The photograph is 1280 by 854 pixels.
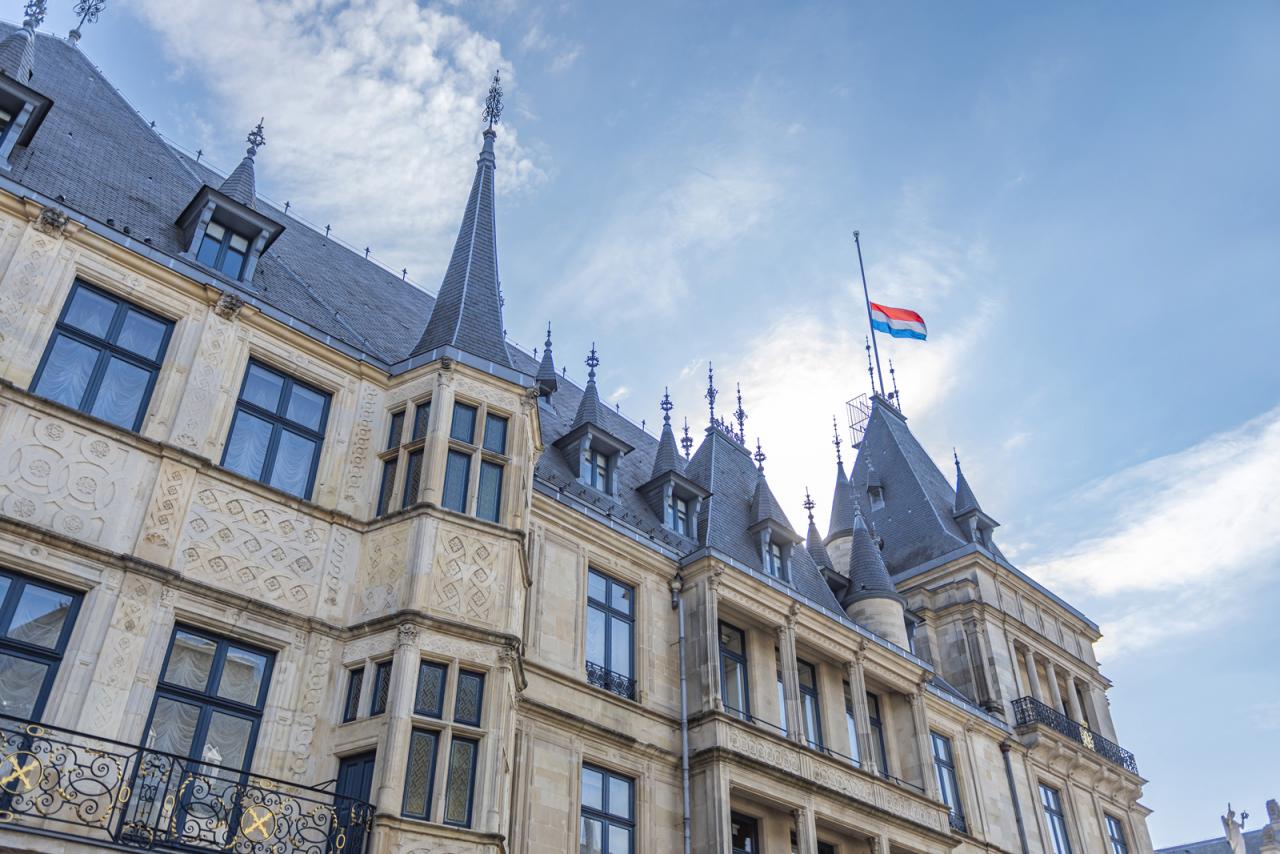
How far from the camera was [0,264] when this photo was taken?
13734 millimetres

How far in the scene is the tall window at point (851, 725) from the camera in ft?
71.5

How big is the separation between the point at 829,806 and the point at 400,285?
1415 cm

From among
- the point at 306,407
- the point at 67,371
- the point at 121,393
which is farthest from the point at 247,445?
the point at 67,371

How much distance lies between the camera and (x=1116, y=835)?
2934 cm

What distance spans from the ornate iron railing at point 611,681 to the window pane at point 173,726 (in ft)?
22.5

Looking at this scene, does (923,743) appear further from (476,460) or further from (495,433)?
(476,460)

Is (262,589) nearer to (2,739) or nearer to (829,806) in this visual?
(2,739)


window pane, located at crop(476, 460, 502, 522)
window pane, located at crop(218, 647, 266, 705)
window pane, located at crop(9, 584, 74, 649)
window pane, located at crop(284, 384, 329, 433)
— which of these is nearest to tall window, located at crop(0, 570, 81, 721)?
window pane, located at crop(9, 584, 74, 649)

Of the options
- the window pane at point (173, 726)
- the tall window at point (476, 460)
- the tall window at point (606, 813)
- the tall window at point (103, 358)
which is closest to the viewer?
the window pane at point (173, 726)

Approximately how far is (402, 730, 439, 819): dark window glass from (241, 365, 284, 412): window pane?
5.11m

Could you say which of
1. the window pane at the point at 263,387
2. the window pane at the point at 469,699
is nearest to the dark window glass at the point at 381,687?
the window pane at the point at 469,699

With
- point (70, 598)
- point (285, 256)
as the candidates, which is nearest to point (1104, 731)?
point (285, 256)

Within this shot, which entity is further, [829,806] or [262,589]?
[829,806]

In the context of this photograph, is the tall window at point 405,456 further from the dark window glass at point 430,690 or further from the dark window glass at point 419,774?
the dark window glass at point 419,774
